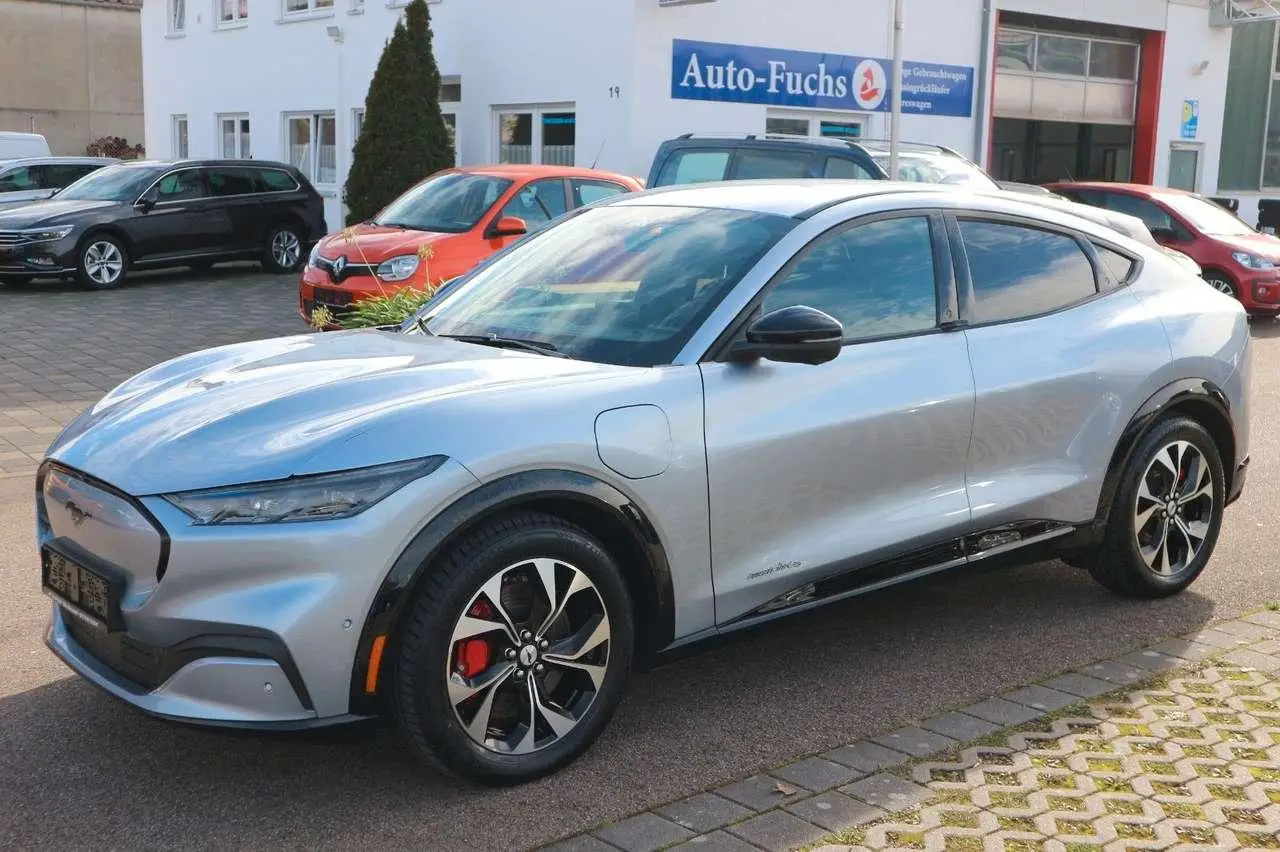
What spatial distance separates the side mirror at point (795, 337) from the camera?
407 cm

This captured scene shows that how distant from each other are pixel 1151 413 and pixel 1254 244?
12208mm

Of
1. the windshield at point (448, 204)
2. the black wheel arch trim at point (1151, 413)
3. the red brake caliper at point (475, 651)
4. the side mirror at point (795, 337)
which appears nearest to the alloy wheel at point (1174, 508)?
the black wheel arch trim at point (1151, 413)

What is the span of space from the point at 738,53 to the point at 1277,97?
1734 centimetres

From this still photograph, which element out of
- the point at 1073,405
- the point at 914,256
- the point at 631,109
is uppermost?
the point at 631,109

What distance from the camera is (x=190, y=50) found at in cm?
2878

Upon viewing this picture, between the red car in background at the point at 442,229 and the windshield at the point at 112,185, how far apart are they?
6.12 m

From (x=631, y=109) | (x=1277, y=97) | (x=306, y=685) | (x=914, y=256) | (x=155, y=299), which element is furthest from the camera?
(x=1277, y=97)

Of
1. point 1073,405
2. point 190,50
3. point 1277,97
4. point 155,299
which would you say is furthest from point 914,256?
point 1277,97

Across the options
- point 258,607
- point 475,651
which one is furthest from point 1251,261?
point 258,607

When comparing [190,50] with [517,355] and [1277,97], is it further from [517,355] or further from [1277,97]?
[517,355]

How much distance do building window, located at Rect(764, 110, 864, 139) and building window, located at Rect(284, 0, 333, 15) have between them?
28.7ft

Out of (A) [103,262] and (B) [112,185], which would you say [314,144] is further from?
(A) [103,262]

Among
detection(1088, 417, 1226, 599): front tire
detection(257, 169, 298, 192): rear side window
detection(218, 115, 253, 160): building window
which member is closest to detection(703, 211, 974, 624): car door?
detection(1088, 417, 1226, 599): front tire

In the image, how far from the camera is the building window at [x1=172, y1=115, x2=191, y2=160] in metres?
29.9
